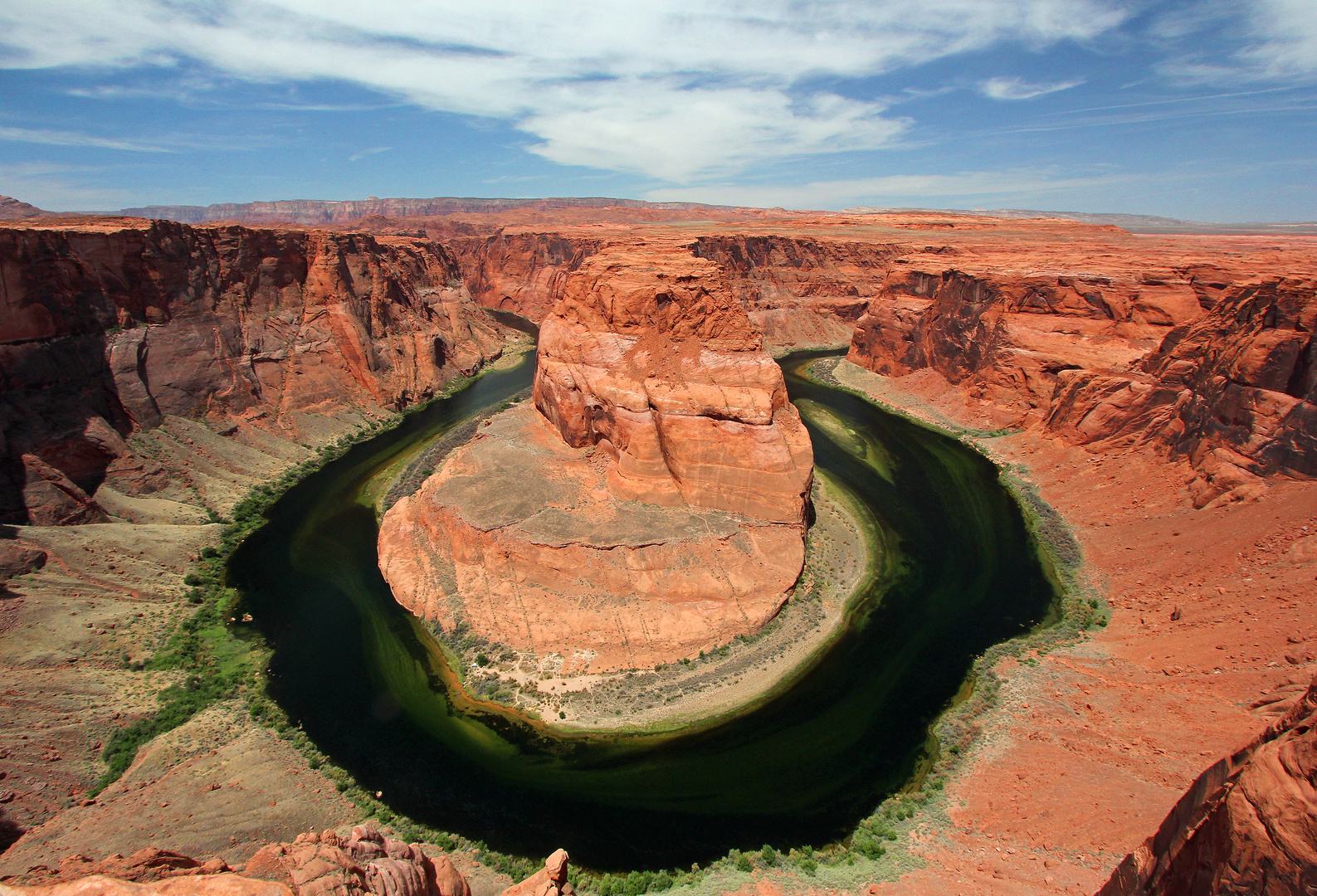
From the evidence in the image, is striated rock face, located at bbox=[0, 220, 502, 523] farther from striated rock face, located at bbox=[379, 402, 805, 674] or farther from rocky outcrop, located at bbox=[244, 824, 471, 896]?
rocky outcrop, located at bbox=[244, 824, 471, 896]

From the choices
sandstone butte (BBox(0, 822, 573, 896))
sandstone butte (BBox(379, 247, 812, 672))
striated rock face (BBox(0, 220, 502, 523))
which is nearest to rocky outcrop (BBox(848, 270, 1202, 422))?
sandstone butte (BBox(379, 247, 812, 672))

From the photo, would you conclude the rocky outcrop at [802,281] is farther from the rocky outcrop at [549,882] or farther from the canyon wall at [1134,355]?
the rocky outcrop at [549,882]

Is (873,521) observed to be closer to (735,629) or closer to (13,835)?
(735,629)

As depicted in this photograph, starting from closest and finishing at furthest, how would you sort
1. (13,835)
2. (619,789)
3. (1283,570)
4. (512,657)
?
(13,835)
(619,789)
(1283,570)
(512,657)

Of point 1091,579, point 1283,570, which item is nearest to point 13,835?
point 1091,579

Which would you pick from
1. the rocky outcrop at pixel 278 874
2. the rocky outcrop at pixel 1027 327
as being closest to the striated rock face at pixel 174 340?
the rocky outcrop at pixel 278 874

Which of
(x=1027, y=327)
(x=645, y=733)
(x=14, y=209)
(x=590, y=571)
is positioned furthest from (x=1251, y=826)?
(x=14, y=209)

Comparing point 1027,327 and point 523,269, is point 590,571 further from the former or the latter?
point 523,269
